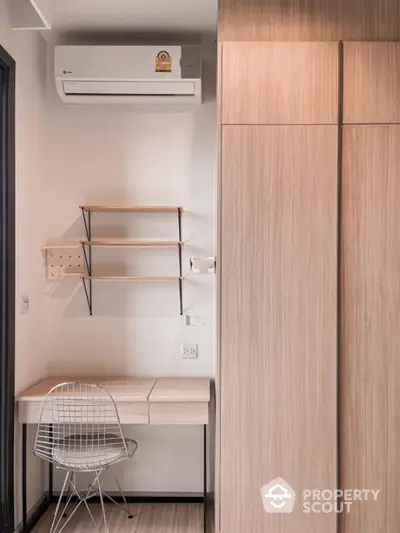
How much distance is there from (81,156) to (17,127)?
1.81 feet

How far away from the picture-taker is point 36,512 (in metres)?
3.15

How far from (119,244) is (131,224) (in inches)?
6.9

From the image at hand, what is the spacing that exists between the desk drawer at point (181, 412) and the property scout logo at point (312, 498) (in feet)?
1.86

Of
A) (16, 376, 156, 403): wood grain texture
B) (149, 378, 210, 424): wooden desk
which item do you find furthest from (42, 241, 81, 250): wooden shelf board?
(149, 378, 210, 424): wooden desk

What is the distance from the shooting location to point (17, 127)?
2957mm

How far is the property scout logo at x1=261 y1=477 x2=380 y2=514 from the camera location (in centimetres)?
245

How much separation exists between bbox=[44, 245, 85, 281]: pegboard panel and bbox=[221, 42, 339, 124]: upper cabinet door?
4.70ft

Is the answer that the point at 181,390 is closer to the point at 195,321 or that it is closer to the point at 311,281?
the point at 195,321

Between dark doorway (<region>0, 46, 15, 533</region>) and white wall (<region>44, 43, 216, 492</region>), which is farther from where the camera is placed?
white wall (<region>44, 43, 216, 492</region>)

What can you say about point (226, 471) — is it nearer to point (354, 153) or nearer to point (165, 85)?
point (354, 153)

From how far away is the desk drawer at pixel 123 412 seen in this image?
2.86 metres

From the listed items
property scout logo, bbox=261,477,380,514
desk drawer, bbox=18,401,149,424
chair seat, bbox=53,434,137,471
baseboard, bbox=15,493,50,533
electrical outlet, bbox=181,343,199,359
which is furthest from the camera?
electrical outlet, bbox=181,343,199,359

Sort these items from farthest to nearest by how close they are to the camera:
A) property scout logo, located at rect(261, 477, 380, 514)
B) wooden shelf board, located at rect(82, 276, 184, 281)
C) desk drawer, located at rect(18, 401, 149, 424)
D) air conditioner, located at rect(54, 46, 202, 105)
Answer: wooden shelf board, located at rect(82, 276, 184, 281), air conditioner, located at rect(54, 46, 202, 105), desk drawer, located at rect(18, 401, 149, 424), property scout logo, located at rect(261, 477, 380, 514)

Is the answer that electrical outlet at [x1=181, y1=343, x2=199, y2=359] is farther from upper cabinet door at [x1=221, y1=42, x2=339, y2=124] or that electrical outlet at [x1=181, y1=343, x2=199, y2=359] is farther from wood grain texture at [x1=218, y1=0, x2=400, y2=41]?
wood grain texture at [x1=218, y1=0, x2=400, y2=41]
